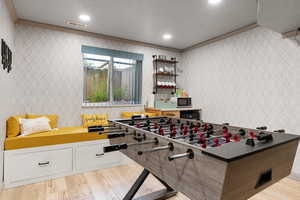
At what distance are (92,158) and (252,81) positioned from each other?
10.2 ft

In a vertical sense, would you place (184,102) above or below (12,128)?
above

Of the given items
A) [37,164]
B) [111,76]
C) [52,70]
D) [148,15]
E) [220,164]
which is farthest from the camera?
[111,76]

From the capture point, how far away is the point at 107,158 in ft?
9.20

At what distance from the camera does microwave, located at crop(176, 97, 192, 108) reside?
402cm

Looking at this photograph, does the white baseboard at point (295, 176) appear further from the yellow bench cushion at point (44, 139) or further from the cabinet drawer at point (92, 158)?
the yellow bench cushion at point (44, 139)

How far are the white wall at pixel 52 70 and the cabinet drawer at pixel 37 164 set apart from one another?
0.89 m

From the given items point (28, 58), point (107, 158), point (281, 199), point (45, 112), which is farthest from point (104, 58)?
point (281, 199)

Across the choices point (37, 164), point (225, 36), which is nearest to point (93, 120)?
point (37, 164)

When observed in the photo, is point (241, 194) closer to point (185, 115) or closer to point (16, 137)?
point (16, 137)

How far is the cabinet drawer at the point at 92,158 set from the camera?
260 cm

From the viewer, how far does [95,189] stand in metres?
2.15

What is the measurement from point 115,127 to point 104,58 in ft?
7.60

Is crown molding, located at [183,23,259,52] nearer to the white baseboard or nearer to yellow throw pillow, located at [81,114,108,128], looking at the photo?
the white baseboard

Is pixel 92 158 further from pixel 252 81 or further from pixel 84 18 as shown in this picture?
pixel 252 81
